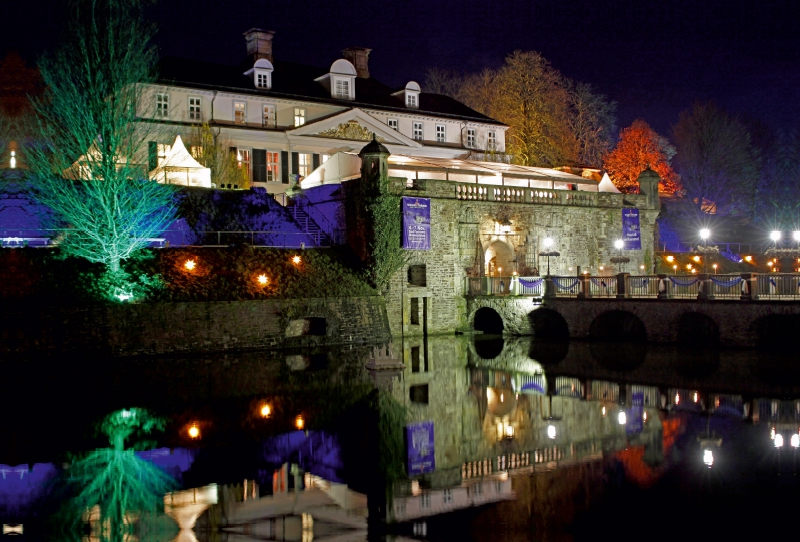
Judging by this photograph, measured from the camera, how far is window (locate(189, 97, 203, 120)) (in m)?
39.5

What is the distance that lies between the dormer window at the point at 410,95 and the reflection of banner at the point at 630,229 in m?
14.7

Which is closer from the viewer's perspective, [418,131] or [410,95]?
[418,131]

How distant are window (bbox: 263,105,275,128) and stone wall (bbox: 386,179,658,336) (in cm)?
1173

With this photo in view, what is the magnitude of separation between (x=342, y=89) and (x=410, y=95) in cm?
472

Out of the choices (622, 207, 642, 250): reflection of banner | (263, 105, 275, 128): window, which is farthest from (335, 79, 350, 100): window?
(622, 207, 642, 250): reflection of banner

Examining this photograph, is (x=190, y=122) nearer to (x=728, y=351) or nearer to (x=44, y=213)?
(x=44, y=213)

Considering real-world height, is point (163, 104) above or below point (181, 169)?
above

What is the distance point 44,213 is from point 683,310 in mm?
23300

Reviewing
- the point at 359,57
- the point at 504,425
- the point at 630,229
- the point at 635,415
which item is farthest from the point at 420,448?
the point at 359,57

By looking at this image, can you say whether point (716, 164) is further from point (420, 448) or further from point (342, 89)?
point (420, 448)

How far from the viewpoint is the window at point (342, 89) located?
1753 inches

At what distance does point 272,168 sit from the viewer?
40781 mm

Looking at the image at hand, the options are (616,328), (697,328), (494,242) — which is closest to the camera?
(697,328)

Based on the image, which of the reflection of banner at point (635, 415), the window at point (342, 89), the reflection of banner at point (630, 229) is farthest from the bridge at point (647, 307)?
the window at point (342, 89)
